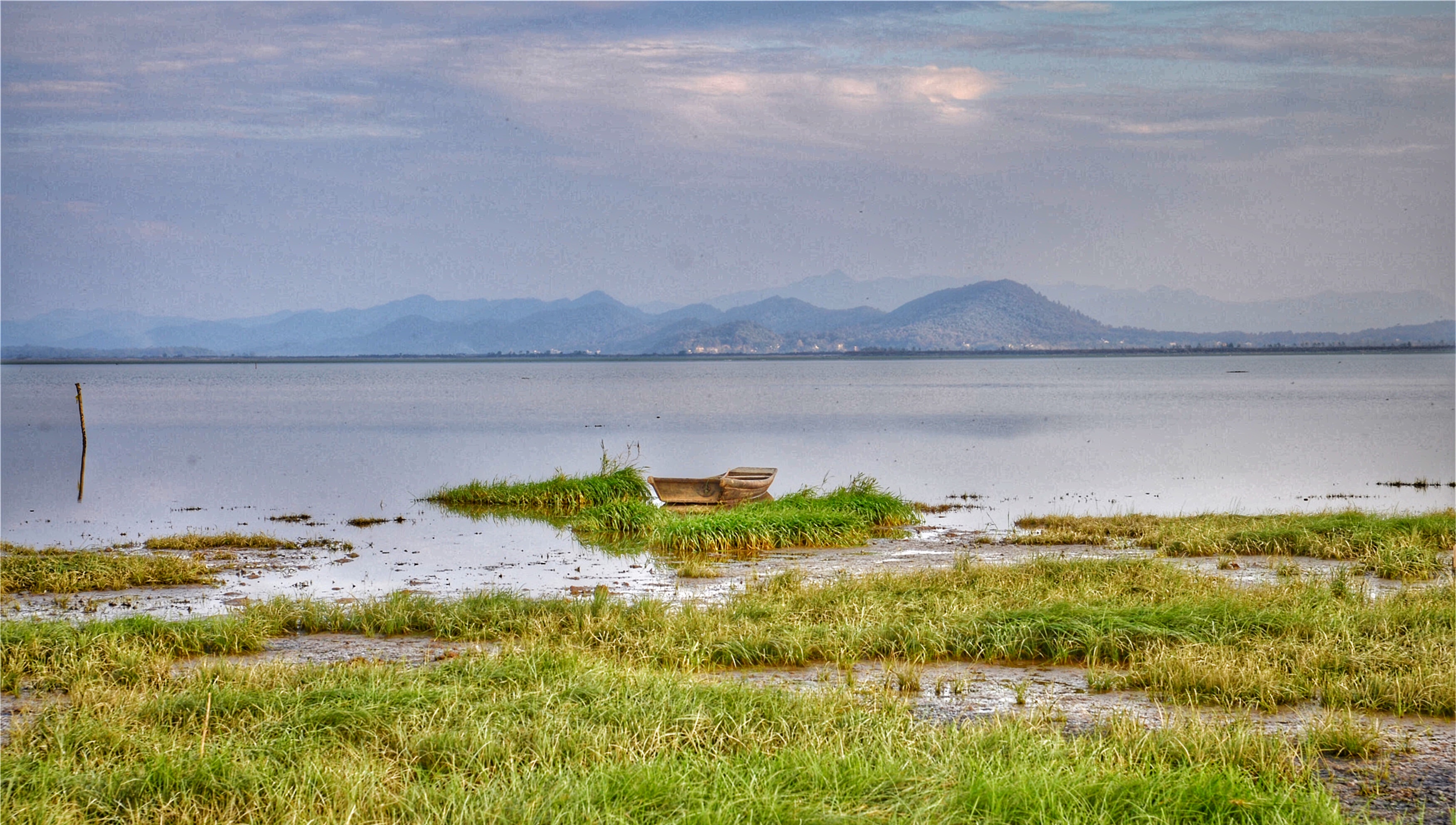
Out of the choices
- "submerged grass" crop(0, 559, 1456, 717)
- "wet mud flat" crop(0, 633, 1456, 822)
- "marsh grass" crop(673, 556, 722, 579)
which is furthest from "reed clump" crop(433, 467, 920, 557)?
"wet mud flat" crop(0, 633, 1456, 822)

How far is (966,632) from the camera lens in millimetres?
11641

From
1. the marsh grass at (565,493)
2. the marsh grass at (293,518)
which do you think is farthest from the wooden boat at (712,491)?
the marsh grass at (293,518)

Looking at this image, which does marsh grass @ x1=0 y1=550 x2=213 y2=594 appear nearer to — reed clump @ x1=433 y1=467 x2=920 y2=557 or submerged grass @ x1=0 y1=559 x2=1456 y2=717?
submerged grass @ x1=0 y1=559 x2=1456 y2=717

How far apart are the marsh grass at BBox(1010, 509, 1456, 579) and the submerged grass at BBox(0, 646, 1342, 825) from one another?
10.6 m

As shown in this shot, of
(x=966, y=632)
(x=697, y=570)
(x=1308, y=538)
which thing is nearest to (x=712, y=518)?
(x=697, y=570)

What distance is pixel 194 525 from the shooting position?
26344 millimetres

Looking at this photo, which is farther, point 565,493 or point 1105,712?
point 565,493

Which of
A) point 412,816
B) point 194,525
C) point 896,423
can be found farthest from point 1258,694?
point 896,423

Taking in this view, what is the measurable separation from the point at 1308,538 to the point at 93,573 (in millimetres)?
18871

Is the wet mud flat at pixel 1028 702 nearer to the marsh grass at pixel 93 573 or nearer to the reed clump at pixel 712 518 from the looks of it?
the marsh grass at pixel 93 573

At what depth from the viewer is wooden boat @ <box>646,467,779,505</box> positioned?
84.2 feet

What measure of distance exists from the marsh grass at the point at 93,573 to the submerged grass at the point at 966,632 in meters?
3.40

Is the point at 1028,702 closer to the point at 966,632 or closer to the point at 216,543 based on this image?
the point at 966,632

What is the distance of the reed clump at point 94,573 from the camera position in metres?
15.7
